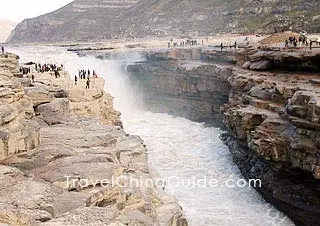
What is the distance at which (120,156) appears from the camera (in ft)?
65.4

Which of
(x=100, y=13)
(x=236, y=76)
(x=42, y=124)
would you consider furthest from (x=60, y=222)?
(x=100, y=13)

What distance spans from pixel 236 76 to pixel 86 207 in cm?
2502

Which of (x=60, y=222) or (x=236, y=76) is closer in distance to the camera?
(x=60, y=222)

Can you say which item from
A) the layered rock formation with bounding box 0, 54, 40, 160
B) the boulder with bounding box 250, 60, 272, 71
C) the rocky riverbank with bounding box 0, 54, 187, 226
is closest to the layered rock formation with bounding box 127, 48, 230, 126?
the boulder with bounding box 250, 60, 272, 71

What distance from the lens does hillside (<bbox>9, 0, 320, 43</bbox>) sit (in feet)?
287

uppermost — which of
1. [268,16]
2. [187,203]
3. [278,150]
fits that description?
[268,16]

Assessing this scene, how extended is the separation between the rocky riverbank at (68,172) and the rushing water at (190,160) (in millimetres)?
5017

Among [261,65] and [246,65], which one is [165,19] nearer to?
[246,65]

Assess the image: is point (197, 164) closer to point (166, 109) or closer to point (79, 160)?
point (79, 160)

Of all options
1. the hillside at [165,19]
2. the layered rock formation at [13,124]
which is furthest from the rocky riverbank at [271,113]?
the hillside at [165,19]

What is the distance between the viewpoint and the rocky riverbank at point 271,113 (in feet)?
77.3

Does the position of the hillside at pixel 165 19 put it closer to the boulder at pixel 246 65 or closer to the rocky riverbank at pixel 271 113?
the rocky riverbank at pixel 271 113

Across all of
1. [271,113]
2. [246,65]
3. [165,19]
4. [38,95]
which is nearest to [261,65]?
[246,65]

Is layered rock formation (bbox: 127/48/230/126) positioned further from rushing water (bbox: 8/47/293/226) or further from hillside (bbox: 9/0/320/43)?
hillside (bbox: 9/0/320/43)
